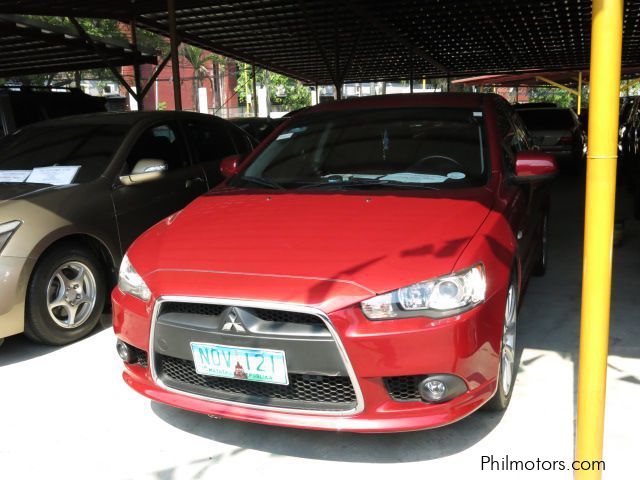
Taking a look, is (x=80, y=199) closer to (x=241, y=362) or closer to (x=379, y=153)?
(x=379, y=153)

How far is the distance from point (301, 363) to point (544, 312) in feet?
8.73

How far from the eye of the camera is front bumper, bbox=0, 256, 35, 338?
368cm

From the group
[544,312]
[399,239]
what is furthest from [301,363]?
[544,312]

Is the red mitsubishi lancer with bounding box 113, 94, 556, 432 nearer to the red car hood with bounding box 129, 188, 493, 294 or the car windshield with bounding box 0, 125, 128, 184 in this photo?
the red car hood with bounding box 129, 188, 493, 294

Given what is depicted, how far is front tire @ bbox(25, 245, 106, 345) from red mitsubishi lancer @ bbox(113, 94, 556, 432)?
1116 millimetres

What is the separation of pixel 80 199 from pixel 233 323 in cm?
233

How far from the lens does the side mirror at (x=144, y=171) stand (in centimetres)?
465

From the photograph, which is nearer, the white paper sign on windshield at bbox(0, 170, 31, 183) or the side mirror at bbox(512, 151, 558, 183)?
the side mirror at bbox(512, 151, 558, 183)

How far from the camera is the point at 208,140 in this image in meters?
5.86

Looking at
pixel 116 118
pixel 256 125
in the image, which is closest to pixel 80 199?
pixel 116 118

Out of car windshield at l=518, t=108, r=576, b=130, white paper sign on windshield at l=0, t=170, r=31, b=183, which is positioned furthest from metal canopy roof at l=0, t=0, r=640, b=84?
white paper sign on windshield at l=0, t=170, r=31, b=183

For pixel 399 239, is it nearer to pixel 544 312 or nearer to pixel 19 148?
pixel 544 312

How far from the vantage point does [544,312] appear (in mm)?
4418

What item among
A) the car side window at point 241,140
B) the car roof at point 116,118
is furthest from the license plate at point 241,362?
the car side window at point 241,140
